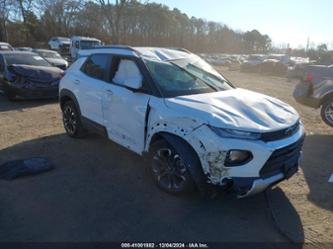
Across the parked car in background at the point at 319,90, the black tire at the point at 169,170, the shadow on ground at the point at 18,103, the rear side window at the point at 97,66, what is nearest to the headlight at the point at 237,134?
the black tire at the point at 169,170

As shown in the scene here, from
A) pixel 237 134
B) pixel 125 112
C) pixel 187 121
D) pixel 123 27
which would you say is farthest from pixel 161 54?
pixel 123 27

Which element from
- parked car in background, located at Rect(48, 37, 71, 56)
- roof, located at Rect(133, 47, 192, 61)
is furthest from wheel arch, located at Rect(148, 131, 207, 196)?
parked car in background, located at Rect(48, 37, 71, 56)

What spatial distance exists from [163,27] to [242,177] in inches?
2759

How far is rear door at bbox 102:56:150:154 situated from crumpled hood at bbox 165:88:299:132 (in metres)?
0.46

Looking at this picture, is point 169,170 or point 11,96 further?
point 11,96

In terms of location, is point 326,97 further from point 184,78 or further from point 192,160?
point 192,160

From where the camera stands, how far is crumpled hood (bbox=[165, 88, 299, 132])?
2.95 meters

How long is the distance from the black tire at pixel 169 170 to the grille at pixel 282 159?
837 mm

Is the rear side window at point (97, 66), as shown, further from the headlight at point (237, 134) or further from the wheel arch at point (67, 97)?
the headlight at point (237, 134)

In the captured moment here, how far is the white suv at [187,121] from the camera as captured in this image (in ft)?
9.48

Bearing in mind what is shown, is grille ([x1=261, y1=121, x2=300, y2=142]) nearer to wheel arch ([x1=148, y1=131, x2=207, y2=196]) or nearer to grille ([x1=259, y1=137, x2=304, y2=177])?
grille ([x1=259, y1=137, x2=304, y2=177])

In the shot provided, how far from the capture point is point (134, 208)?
330 centimetres

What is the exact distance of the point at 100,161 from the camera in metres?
4.54

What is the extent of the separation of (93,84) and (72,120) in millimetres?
1194
